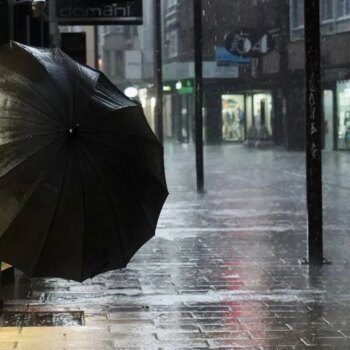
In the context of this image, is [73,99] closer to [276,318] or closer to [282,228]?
[276,318]

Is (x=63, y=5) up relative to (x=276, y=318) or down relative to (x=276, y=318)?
up

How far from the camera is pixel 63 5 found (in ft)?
43.3

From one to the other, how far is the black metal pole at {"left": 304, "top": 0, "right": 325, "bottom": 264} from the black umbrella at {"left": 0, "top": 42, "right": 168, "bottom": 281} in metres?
4.09

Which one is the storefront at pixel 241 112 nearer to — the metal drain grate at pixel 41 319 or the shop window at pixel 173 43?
the shop window at pixel 173 43

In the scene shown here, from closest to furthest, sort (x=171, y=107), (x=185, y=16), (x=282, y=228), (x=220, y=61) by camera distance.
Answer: (x=282, y=228), (x=220, y=61), (x=185, y=16), (x=171, y=107)

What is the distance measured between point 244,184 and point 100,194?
14.2 m

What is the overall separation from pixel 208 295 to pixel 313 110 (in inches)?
99.1

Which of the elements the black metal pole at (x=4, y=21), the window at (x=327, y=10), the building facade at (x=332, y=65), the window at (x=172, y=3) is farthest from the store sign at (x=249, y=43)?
the black metal pole at (x=4, y=21)

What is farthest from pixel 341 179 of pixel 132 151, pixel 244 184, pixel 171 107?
pixel 171 107

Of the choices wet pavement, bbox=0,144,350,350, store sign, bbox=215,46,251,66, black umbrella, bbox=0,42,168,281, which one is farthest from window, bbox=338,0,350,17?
black umbrella, bbox=0,42,168,281

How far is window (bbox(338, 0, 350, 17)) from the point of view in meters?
30.4

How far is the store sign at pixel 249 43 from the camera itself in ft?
109

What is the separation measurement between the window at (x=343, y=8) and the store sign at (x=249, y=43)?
3.48 metres

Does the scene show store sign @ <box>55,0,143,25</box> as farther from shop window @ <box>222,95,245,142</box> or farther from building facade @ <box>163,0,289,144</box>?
shop window @ <box>222,95,245,142</box>
